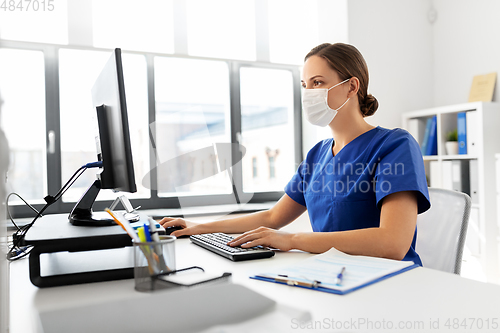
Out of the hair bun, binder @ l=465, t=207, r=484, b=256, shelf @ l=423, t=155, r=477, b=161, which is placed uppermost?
the hair bun

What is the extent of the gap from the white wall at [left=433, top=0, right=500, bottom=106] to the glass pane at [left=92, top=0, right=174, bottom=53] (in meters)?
1.92

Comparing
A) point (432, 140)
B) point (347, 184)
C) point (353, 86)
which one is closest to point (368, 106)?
point (353, 86)

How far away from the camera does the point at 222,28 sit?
2586mm

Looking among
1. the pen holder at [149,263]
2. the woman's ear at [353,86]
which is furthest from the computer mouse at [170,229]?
the woman's ear at [353,86]

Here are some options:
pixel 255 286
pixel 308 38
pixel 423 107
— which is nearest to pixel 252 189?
pixel 308 38

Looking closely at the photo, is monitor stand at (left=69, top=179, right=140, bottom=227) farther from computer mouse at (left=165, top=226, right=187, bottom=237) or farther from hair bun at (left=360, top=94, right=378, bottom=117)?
hair bun at (left=360, top=94, right=378, bottom=117)

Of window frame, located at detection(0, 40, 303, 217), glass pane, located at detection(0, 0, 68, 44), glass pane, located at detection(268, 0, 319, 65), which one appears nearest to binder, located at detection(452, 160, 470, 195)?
window frame, located at detection(0, 40, 303, 217)

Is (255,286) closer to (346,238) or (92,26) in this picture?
(346,238)

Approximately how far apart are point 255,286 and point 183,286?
0.15 meters

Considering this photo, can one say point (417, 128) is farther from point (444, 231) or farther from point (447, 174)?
point (444, 231)

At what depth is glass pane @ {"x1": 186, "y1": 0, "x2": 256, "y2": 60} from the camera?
2.52 m

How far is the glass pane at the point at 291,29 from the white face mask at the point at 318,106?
4.68 ft

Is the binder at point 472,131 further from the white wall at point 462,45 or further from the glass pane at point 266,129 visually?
the glass pane at point 266,129

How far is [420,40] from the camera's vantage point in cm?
285
